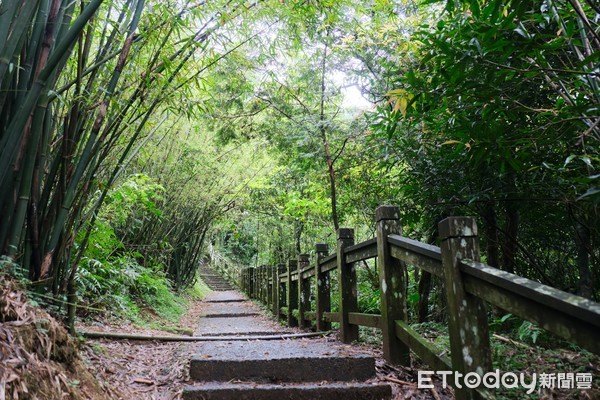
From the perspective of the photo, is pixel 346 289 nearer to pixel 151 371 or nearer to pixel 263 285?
pixel 151 371

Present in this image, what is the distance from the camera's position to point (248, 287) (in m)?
12.3

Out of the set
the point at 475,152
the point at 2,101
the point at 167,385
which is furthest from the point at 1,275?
the point at 475,152

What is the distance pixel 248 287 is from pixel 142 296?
594cm

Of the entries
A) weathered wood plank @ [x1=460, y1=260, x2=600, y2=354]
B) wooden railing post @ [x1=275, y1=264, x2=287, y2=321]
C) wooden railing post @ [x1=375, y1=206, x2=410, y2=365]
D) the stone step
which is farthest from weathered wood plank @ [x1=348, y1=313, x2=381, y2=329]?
wooden railing post @ [x1=275, y1=264, x2=287, y2=321]

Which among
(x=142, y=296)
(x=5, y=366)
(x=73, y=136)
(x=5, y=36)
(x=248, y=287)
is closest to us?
(x=5, y=366)

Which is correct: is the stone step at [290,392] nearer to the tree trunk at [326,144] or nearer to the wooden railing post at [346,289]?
the wooden railing post at [346,289]

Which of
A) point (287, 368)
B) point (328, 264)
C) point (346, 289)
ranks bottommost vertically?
point (287, 368)

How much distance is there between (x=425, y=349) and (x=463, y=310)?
447 millimetres

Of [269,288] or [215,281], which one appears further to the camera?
[215,281]

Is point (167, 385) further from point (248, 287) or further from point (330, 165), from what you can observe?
point (248, 287)

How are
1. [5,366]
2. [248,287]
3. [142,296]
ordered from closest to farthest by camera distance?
1. [5,366]
2. [142,296]
3. [248,287]

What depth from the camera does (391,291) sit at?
259cm

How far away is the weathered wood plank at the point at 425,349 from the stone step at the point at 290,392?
0.92 feet

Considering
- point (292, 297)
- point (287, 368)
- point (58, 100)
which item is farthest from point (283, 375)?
point (292, 297)
